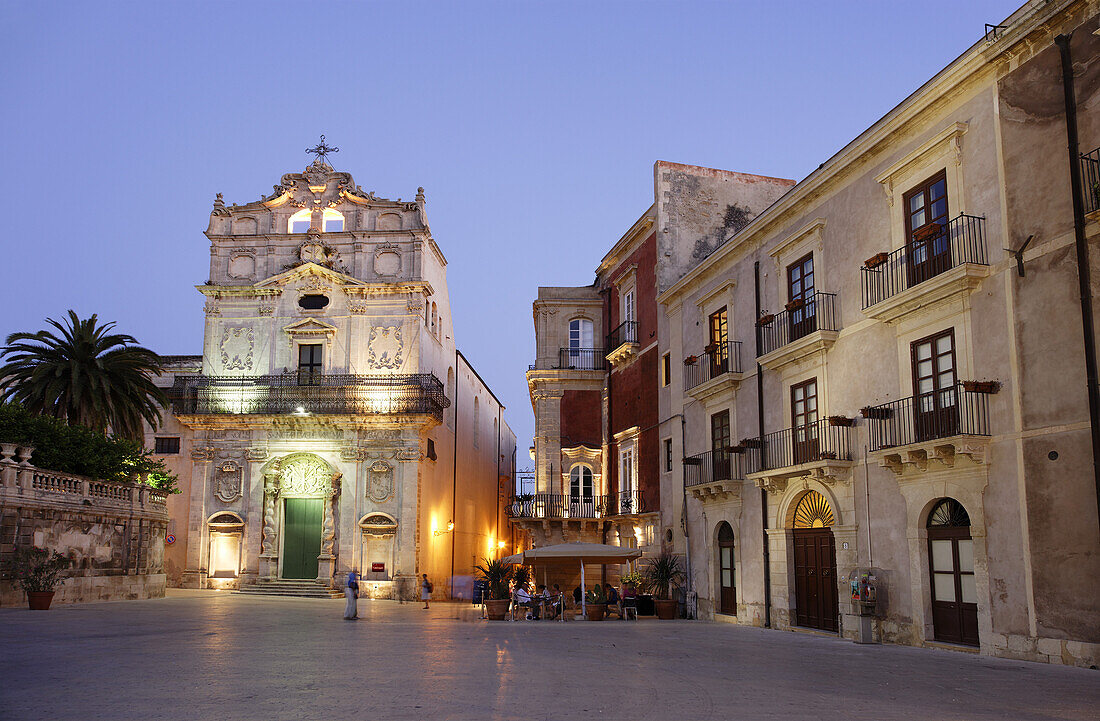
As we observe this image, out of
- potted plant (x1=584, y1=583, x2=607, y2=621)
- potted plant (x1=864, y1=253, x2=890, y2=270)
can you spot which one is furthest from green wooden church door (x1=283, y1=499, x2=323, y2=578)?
potted plant (x1=864, y1=253, x2=890, y2=270)

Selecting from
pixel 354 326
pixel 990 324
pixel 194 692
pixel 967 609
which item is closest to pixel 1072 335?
pixel 990 324

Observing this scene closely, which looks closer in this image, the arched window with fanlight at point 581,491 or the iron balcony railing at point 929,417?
the iron balcony railing at point 929,417

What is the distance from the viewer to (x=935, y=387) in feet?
53.9

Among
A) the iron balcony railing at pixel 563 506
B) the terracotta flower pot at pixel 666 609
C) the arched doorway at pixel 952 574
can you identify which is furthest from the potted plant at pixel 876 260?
the iron balcony railing at pixel 563 506

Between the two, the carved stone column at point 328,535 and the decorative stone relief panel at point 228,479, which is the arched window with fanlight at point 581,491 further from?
the decorative stone relief panel at point 228,479

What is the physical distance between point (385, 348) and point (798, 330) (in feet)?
67.8

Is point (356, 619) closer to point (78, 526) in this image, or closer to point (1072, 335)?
point (78, 526)

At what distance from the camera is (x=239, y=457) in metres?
37.3

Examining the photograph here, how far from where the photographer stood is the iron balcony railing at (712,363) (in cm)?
2448

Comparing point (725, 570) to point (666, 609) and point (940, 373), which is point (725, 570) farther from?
point (940, 373)

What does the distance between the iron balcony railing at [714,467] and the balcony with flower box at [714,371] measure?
171 cm

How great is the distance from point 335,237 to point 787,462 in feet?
79.6

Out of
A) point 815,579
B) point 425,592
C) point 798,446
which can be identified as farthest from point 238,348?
point 815,579

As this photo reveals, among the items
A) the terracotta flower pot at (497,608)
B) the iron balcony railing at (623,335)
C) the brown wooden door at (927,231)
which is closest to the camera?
the brown wooden door at (927,231)
